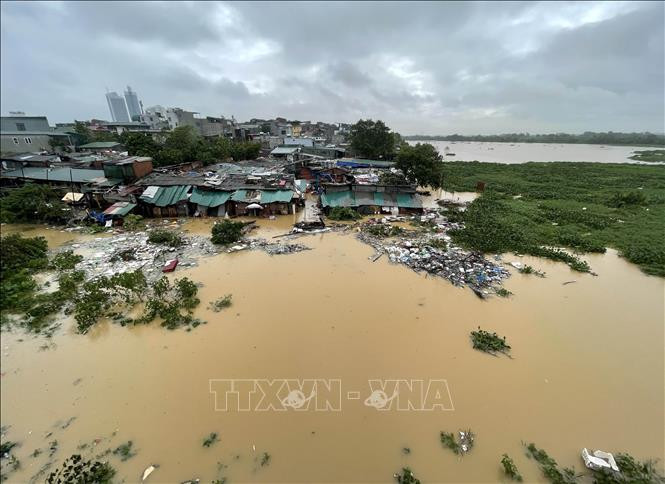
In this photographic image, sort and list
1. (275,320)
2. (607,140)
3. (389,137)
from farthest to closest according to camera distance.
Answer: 1. (607,140)
2. (389,137)
3. (275,320)

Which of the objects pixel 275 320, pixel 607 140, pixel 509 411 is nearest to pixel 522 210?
pixel 509 411

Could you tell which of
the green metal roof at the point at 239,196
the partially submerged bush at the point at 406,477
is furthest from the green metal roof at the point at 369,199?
the partially submerged bush at the point at 406,477

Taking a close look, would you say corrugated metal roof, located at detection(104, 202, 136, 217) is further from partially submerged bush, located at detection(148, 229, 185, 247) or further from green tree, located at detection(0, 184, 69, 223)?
partially submerged bush, located at detection(148, 229, 185, 247)

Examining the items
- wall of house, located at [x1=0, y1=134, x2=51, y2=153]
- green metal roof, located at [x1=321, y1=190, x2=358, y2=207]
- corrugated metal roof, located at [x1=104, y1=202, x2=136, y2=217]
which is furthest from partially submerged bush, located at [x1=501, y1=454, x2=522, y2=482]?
wall of house, located at [x1=0, y1=134, x2=51, y2=153]

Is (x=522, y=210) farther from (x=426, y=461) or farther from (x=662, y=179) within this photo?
(x=662, y=179)

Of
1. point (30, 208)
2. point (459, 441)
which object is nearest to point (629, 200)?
point (459, 441)

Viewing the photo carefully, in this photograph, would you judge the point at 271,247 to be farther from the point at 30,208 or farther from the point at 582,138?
the point at 582,138
